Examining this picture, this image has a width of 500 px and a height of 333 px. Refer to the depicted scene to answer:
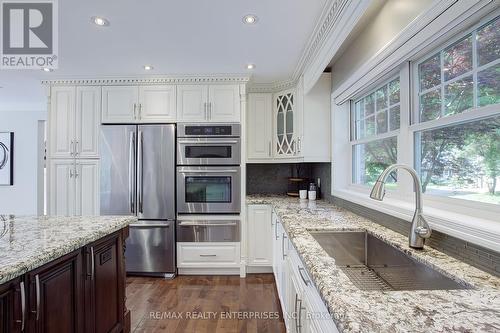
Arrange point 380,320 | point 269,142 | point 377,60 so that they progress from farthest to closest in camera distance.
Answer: point 269,142
point 377,60
point 380,320

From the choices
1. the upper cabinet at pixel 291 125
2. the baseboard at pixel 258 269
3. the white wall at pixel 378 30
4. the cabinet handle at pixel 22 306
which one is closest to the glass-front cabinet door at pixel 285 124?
the upper cabinet at pixel 291 125

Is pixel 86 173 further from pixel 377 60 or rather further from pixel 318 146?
pixel 377 60

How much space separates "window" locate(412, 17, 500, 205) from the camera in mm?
1166

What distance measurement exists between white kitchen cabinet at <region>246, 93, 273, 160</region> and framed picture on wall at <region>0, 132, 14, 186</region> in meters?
4.56

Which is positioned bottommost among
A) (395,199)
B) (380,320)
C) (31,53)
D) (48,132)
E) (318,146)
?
(380,320)

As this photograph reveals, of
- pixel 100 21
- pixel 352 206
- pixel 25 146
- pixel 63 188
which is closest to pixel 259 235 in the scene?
pixel 352 206

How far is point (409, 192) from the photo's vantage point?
1.75 metres

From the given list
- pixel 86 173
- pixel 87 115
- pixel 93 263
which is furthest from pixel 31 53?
pixel 93 263

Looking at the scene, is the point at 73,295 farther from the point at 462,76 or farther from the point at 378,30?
the point at 378,30

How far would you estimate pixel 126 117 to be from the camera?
3.20 m

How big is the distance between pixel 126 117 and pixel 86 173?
83 centimetres

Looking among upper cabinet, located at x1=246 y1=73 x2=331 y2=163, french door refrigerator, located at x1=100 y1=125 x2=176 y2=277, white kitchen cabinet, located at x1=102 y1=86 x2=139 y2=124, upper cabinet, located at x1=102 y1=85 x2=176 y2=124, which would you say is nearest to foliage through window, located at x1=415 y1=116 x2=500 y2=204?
upper cabinet, located at x1=246 y1=73 x2=331 y2=163

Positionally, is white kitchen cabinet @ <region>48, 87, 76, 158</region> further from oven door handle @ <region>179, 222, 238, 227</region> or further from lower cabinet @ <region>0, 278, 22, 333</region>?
lower cabinet @ <region>0, 278, 22, 333</region>

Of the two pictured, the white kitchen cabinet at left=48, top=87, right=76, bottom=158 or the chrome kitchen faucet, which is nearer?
the chrome kitchen faucet
